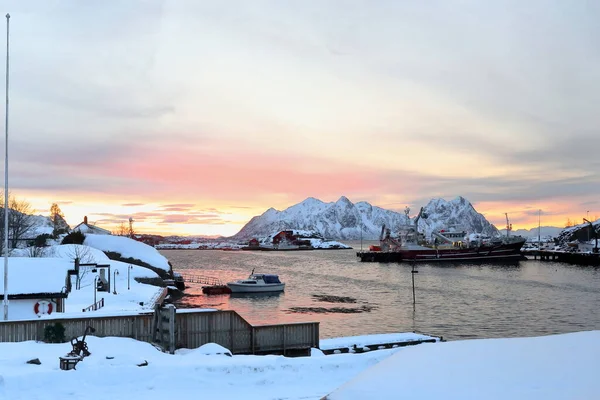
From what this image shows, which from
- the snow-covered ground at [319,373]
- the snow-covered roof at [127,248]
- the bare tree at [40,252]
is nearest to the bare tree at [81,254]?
the bare tree at [40,252]

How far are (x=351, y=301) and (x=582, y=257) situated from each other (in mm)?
113440

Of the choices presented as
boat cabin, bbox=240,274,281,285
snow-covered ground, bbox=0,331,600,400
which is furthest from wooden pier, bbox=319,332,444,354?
boat cabin, bbox=240,274,281,285

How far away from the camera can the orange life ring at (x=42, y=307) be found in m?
32.6

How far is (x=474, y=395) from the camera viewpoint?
6.35 m

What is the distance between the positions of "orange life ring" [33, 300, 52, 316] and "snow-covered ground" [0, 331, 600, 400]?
13.2 meters

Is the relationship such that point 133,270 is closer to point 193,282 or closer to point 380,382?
point 193,282

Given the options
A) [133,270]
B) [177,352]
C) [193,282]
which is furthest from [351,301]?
[177,352]

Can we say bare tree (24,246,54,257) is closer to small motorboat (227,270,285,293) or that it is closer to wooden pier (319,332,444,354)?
small motorboat (227,270,285,293)

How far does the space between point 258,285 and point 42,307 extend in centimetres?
4812

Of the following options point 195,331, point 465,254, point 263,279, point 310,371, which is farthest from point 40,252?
point 465,254

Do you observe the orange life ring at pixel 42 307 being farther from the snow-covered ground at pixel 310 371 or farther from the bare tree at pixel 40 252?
the bare tree at pixel 40 252

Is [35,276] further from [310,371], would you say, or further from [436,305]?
[436,305]

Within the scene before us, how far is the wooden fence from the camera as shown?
21.7 metres

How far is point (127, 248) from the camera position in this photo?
9981 centimetres
